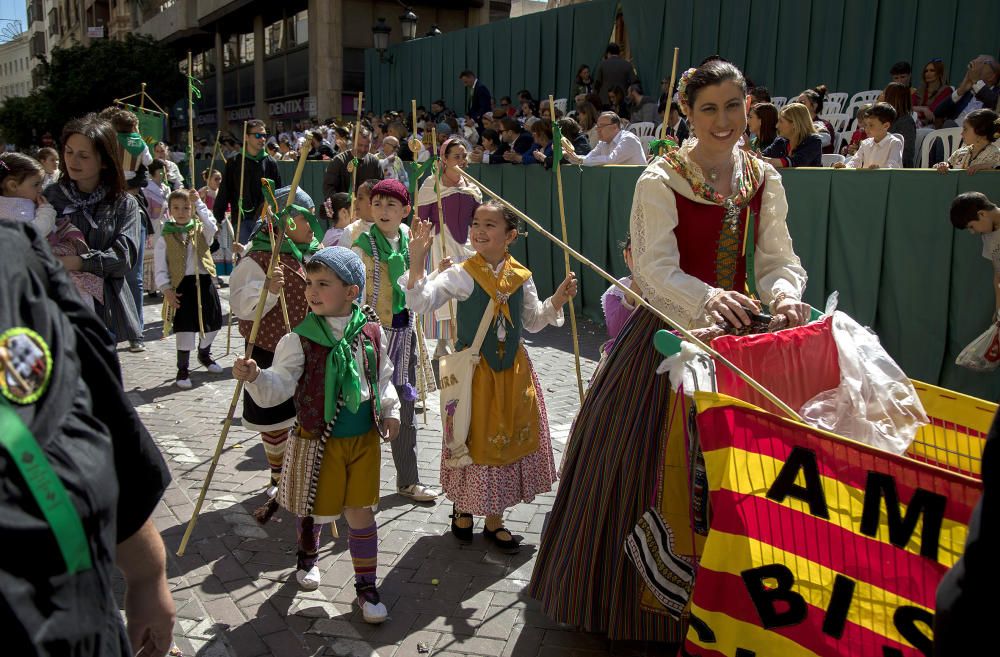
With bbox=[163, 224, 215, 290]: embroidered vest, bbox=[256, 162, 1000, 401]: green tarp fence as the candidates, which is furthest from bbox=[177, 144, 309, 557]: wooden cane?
bbox=[256, 162, 1000, 401]: green tarp fence

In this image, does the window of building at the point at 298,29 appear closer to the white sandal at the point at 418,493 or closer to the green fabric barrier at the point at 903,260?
the green fabric barrier at the point at 903,260

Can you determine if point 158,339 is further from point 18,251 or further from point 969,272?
point 18,251

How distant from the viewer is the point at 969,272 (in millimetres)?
6254

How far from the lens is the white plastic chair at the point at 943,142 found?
815cm

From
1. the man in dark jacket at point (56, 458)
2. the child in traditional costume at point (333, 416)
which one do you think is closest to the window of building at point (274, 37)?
the child in traditional costume at point (333, 416)

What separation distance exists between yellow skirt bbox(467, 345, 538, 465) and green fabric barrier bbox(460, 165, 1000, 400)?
3829 mm

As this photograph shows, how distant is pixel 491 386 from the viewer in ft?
14.1

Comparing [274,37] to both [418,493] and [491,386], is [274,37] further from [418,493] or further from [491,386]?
[491,386]

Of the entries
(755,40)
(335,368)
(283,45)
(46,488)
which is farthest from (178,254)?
(283,45)

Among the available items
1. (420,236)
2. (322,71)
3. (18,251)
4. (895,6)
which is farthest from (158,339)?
(322,71)

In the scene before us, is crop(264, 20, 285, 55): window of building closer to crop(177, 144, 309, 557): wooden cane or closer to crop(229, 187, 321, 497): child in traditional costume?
crop(229, 187, 321, 497): child in traditional costume

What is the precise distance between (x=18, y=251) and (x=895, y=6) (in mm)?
12201

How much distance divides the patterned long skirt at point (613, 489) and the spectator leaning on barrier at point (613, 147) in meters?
6.76

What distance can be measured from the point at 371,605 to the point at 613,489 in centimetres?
119
